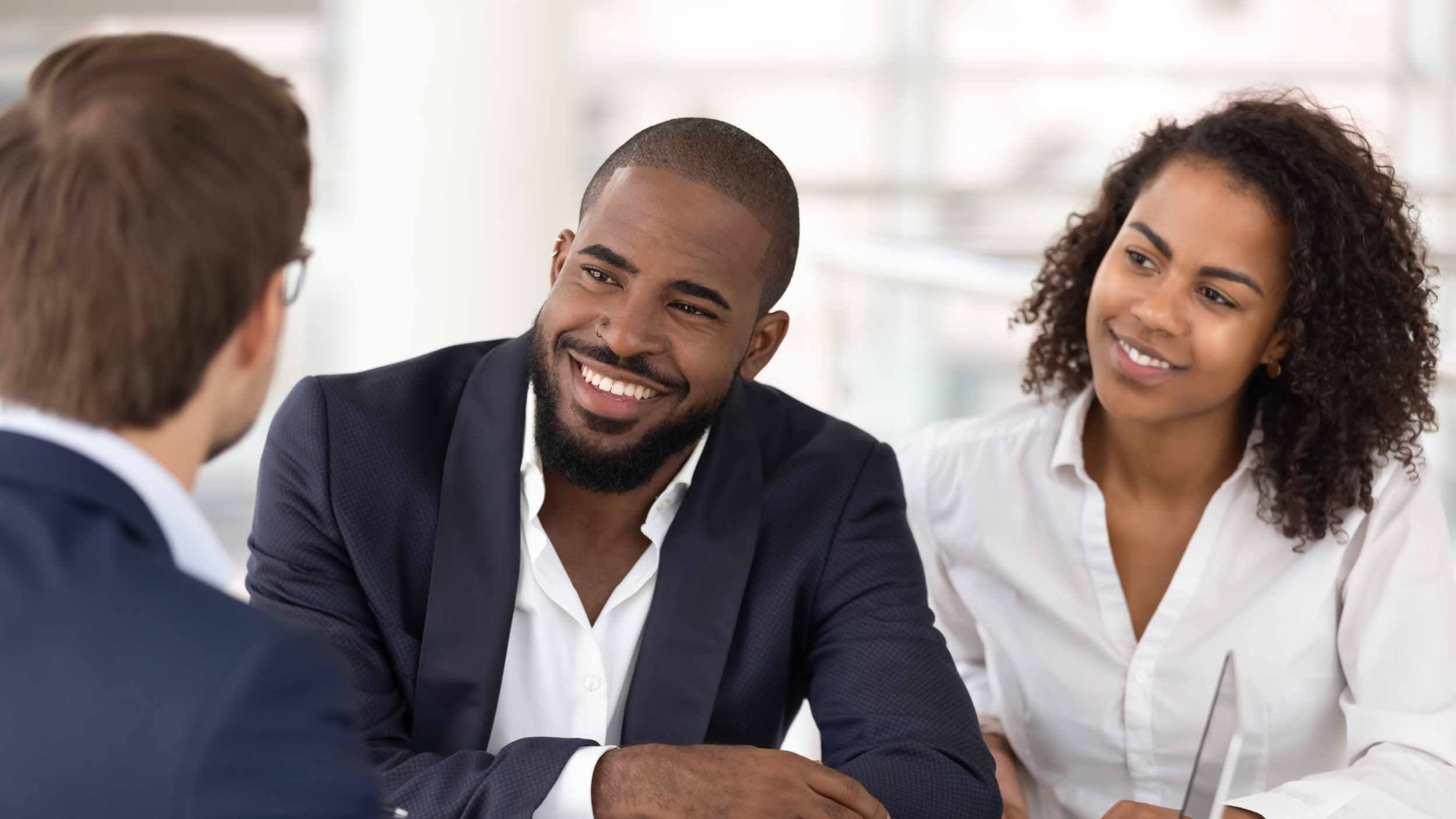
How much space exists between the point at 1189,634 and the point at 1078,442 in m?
0.30

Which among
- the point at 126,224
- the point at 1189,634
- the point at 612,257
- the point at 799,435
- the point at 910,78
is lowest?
the point at 1189,634

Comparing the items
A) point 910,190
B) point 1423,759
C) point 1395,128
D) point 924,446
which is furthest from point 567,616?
point 1395,128

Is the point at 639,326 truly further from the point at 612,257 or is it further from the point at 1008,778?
the point at 1008,778

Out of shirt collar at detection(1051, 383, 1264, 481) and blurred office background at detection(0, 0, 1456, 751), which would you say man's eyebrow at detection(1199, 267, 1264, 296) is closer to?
shirt collar at detection(1051, 383, 1264, 481)

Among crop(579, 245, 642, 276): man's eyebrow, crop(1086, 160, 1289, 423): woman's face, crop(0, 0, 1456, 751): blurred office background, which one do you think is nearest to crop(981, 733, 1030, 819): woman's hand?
crop(1086, 160, 1289, 423): woman's face

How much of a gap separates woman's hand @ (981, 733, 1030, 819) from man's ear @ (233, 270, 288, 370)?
3.89 feet

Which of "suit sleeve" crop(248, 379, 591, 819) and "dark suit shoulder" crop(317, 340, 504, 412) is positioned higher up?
"dark suit shoulder" crop(317, 340, 504, 412)

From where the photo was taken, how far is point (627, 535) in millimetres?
1812

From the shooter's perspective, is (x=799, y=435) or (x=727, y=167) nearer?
(x=727, y=167)

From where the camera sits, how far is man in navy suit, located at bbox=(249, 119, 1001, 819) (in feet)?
5.41

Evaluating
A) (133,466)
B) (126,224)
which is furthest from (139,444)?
(126,224)

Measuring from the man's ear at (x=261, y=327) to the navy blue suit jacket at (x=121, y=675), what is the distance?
128mm

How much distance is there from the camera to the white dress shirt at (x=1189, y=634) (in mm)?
1826

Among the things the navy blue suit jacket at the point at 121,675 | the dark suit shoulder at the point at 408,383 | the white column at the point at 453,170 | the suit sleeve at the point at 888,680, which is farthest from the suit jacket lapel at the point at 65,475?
the white column at the point at 453,170
